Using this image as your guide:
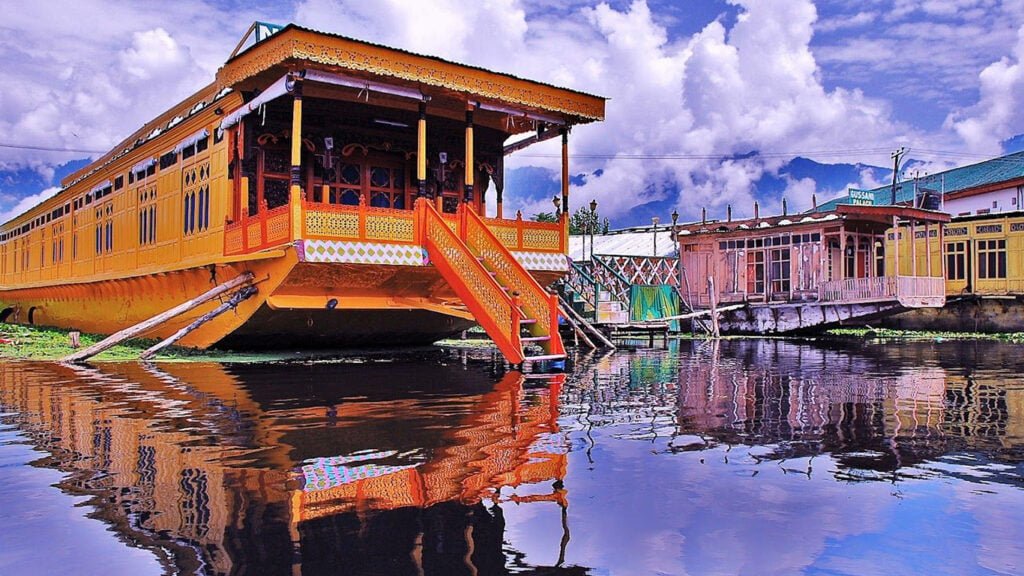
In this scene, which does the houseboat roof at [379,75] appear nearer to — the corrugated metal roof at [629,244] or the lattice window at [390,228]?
the lattice window at [390,228]

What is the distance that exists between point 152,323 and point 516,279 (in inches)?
260

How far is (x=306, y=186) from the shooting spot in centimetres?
1694

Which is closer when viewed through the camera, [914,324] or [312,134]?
[312,134]

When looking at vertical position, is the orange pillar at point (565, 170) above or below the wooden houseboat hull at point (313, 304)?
above

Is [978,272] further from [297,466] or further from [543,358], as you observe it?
[297,466]

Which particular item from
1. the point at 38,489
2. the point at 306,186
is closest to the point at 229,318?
the point at 306,186

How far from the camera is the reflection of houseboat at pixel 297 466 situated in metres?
3.71

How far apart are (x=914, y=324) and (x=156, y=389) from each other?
96.6 feet

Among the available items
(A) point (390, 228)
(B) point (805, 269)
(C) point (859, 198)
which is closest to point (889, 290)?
(B) point (805, 269)

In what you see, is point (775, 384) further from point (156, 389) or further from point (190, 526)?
point (190, 526)

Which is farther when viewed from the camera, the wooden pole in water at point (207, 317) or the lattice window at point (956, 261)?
the lattice window at point (956, 261)

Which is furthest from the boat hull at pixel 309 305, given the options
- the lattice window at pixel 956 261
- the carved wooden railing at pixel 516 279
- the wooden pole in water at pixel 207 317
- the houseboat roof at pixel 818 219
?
the lattice window at pixel 956 261

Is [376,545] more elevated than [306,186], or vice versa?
[306,186]

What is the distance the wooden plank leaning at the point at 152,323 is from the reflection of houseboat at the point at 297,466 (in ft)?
13.7
